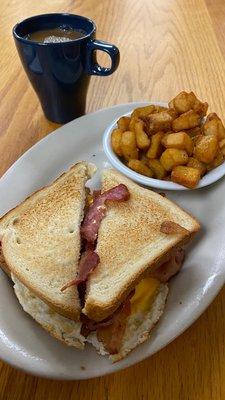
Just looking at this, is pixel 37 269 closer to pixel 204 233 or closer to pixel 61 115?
pixel 204 233

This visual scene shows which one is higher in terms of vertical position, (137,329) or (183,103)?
(183,103)

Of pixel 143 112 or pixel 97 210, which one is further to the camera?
pixel 143 112

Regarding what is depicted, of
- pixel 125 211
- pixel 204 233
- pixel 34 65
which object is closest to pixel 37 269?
pixel 125 211

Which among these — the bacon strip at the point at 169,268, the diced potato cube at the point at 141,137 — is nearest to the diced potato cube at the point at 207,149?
the diced potato cube at the point at 141,137

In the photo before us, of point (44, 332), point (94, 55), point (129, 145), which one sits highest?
point (94, 55)

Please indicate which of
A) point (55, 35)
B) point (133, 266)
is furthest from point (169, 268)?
point (55, 35)

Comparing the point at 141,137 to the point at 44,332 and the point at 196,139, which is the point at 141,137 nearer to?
the point at 196,139
